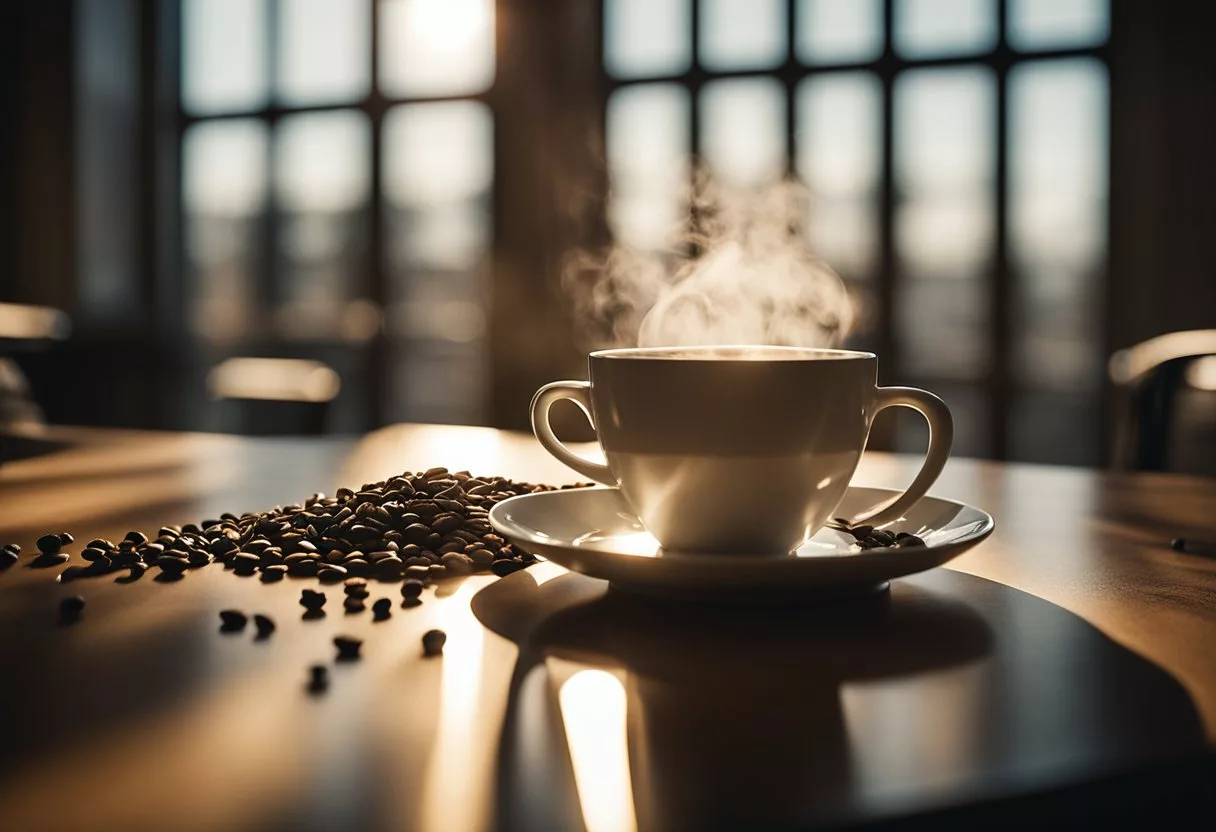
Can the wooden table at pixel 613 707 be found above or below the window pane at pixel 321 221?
below

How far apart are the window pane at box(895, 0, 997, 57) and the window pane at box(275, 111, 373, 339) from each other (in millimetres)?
2279

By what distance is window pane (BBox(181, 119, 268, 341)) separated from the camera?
16.1 feet

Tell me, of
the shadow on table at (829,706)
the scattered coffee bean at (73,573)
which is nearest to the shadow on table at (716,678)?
the shadow on table at (829,706)

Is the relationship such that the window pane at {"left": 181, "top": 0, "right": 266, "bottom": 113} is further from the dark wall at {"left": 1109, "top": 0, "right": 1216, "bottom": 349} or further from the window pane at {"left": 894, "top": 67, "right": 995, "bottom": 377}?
the dark wall at {"left": 1109, "top": 0, "right": 1216, "bottom": 349}

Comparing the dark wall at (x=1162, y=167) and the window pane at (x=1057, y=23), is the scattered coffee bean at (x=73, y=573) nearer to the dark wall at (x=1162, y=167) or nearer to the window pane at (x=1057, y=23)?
the dark wall at (x=1162, y=167)

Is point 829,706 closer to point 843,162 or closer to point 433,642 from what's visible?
point 433,642

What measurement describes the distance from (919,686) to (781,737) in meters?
0.08

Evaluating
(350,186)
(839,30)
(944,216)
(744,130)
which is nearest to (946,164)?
(944,216)

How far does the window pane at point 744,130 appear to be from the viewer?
399 centimetres

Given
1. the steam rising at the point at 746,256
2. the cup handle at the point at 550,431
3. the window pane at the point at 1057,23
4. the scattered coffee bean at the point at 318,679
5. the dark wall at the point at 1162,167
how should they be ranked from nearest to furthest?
1. the scattered coffee bean at the point at 318,679
2. the cup handle at the point at 550,431
3. the dark wall at the point at 1162,167
4. the window pane at the point at 1057,23
5. the steam rising at the point at 746,256

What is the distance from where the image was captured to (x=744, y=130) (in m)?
4.03

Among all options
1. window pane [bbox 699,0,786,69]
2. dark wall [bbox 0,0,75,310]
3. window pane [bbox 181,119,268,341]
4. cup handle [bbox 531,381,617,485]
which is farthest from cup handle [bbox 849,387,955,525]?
dark wall [bbox 0,0,75,310]

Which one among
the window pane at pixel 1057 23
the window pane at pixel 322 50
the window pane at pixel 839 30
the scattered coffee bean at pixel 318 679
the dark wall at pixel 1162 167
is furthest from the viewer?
the window pane at pixel 322 50

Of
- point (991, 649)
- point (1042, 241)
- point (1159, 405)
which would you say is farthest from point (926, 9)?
point (991, 649)
